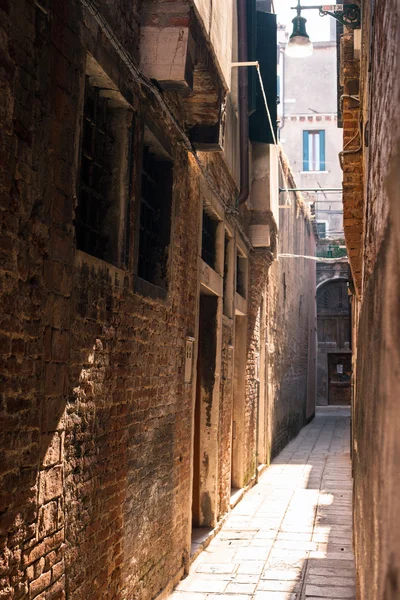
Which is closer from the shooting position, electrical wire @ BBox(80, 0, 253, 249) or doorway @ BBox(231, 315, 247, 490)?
electrical wire @ BBox(80, 0, 253, 249)

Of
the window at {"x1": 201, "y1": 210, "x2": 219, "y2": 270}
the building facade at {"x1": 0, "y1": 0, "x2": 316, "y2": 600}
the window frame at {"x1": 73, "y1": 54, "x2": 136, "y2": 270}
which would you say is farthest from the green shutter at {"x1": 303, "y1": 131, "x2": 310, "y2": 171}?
the window frame at {"x1": 73, "y1": 54, "x2": 136, "y2": 270}

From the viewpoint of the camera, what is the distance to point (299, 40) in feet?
30.3

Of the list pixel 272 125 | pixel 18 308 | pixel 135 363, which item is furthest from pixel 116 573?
pixel 272 125

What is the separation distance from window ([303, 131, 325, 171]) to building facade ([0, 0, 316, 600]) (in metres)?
22.2

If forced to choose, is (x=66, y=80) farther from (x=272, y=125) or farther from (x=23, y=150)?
(x=272, y=125)

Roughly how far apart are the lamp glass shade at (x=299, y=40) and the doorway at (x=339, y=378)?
20.6 m

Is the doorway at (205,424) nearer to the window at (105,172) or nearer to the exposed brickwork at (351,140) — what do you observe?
the exposed brickwork at (351,140)

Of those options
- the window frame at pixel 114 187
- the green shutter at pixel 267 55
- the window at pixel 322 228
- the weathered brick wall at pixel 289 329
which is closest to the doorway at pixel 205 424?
the green shutter at pixel 267 55

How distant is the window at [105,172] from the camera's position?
173 inches

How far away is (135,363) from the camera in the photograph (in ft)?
16.4

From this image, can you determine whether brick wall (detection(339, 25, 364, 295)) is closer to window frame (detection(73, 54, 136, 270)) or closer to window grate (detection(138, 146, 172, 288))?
window grate (detection(138, 146, 172, 288))

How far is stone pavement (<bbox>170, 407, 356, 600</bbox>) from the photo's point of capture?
6242 mm

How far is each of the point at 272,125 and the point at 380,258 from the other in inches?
360

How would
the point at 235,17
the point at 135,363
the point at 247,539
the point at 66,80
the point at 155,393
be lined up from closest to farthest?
the point at 66,80 < the point at 135,363 < the point at 155,393 < the point at 247,539 < the point at 235,17
